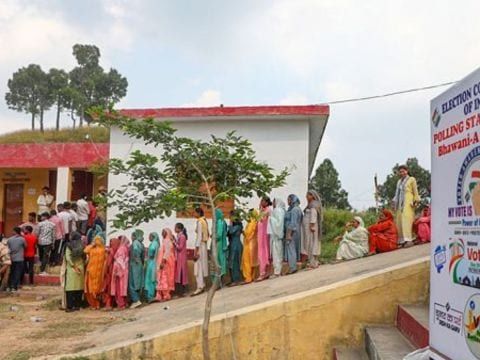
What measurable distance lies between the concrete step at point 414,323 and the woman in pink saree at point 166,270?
509cm

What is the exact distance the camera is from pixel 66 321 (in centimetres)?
875

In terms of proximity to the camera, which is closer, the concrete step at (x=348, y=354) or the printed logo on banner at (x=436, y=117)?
the printed logo on banner at (x=436, y=117)

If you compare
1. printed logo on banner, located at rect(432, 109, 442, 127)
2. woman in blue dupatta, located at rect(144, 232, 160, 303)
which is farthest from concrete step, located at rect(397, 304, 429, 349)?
woman in blue dupatta, located at rect(144, 232, 160, 303)

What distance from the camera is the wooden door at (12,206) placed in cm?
1764

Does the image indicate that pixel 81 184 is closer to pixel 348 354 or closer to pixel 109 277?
pixel 109 277

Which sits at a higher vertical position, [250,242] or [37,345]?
[250,242]

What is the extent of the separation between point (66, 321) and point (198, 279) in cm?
241

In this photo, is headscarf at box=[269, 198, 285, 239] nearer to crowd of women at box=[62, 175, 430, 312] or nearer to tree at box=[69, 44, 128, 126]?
crowd of women at box=[62, 175, 430, 312]

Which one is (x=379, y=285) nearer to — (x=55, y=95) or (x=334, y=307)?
(x=334, y=307)

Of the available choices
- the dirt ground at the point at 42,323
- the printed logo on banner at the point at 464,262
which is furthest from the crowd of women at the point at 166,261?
the printed logo on banner at the point at 464,262

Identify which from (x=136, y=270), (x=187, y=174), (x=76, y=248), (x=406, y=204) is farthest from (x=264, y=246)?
(x=187, y=174)

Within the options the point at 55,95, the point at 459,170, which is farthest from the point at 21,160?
the point at 55,95

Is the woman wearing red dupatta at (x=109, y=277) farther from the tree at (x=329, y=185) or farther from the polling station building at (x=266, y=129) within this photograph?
the tree at (x=329, y=185)

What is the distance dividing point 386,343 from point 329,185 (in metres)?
31.5
